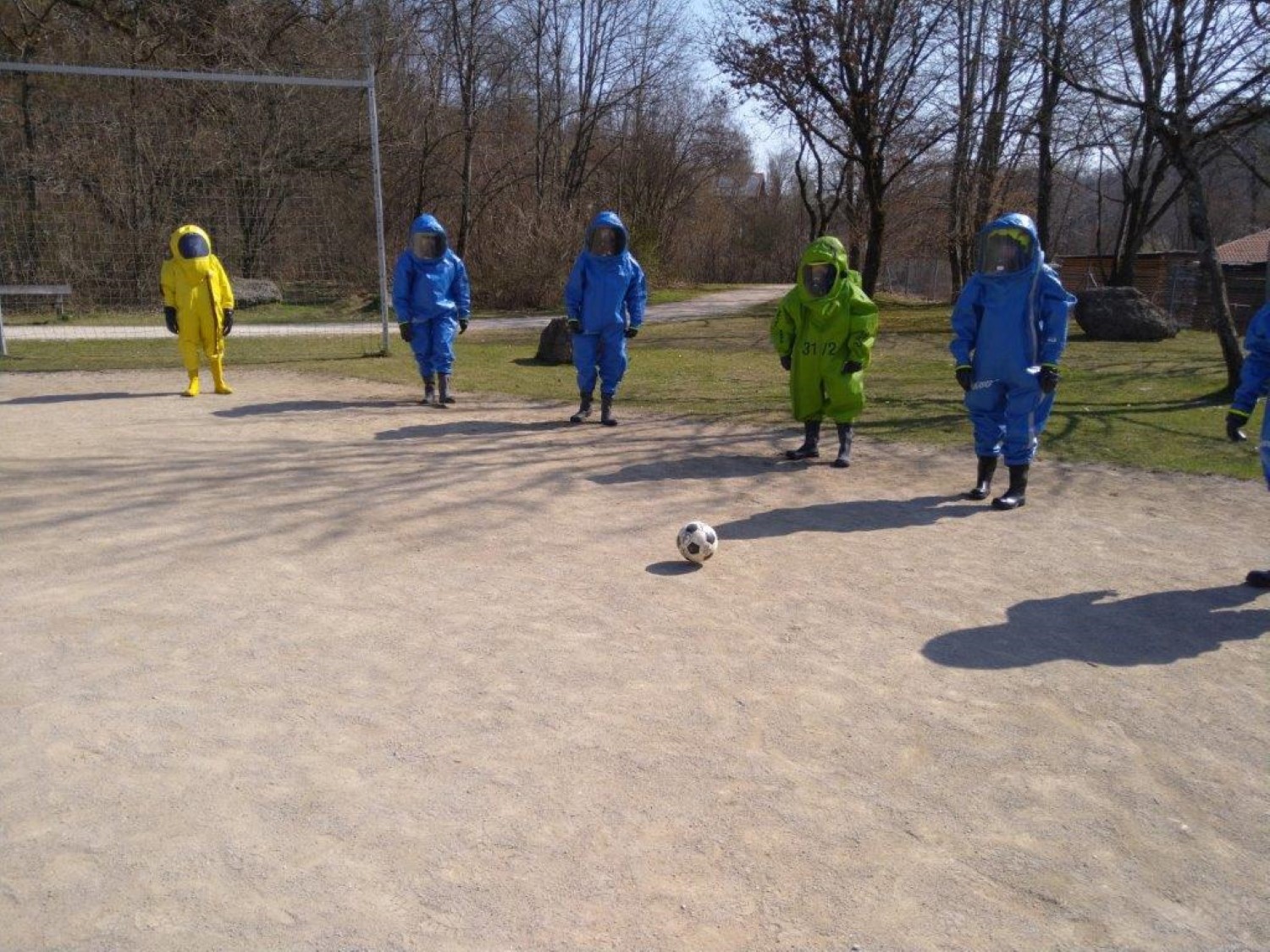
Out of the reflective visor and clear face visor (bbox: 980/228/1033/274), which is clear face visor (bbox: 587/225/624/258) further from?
the reflective visor

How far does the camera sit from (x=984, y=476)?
7.77m

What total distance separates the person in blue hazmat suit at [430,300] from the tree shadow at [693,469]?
3759mm

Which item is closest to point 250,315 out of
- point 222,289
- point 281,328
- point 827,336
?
point 281,328

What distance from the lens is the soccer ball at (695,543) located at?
581cm

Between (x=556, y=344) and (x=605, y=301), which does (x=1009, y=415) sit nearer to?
(x=605, y=301)

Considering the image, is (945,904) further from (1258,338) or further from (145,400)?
(145,400)

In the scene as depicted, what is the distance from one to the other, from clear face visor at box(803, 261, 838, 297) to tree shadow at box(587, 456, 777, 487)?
1.59m

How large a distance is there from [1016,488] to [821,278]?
2532 millimetres

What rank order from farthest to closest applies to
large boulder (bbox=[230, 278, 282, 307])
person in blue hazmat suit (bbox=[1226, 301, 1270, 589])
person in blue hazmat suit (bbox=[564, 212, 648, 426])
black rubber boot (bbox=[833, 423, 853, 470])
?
large boulder (bbox=[230, 278, 282, 307]) → person in blue hazmat suit (bbox=[564, 212, 648, 426]) → black rubber boot (bbox=[833, 423, 853, 470]) → person in blue hazmat suit (bbox=[1226, 301, 1270, 589])

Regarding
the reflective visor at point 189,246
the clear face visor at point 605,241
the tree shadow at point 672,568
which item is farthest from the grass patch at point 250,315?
the tree shadow at point 672,568

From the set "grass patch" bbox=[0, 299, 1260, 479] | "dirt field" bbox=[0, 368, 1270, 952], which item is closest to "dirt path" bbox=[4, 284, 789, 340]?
"grass patch" bbox=[0, 299, 1260, 479]

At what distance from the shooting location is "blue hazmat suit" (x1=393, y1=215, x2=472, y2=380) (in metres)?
11.3

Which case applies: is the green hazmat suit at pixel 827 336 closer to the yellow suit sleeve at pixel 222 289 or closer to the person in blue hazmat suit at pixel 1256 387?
the person in blue hazmat suit at pixel 1256 387

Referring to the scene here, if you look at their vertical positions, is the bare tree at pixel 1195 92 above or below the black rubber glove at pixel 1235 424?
above
